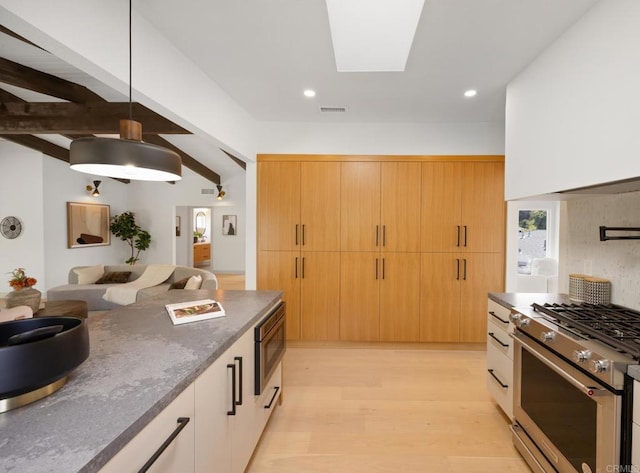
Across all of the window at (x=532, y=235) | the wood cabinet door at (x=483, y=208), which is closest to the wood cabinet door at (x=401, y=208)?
the wood cabinet door at (x=483, y=208)

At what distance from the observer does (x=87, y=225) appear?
24.0 feet

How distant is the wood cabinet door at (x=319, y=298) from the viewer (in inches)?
146

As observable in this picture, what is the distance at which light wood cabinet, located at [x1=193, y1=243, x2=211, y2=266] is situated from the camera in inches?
415

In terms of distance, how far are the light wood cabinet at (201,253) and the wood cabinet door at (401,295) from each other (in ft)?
27.4

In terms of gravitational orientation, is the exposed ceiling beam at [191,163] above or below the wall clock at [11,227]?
above

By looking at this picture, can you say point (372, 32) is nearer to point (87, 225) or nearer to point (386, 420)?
point (386, 420)

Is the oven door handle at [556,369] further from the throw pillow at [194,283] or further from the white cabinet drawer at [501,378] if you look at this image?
the throw pillow at [194,283]

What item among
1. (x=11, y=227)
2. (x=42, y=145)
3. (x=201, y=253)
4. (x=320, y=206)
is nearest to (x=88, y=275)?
(x=11, y=227)

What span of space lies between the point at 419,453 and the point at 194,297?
1816 millimetres

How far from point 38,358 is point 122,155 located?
2.40 ft

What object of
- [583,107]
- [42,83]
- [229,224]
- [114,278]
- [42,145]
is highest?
[42,145]

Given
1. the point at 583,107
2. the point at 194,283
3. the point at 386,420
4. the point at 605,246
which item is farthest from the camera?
the point at 194,283

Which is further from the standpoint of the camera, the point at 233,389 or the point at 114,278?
the point at 114,278

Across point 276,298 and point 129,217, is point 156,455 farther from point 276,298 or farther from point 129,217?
point 129,217
